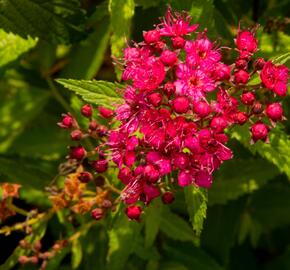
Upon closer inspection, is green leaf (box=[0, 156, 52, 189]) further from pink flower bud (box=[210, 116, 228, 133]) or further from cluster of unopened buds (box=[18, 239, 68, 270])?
pink flower bud (box=[210, 116, 228, 133])

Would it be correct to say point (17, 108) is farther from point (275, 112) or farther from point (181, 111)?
point (275, 112)

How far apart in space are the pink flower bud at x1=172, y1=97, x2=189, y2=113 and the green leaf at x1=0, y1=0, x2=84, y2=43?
3.70 feet

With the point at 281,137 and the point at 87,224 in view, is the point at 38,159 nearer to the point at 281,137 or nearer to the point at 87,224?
the point at 87,224

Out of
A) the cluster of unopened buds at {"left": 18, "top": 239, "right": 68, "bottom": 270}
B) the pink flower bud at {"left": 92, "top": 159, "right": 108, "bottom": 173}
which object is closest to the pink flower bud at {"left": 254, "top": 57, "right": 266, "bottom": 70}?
the pink flower bud at {"left": 92, "top": 159, "right": 108, "bottom": 173}

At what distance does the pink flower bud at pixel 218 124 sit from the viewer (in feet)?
7.18

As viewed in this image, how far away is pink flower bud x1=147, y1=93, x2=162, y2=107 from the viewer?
7.28 feet

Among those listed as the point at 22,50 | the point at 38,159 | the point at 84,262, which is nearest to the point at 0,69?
the point at 22,50

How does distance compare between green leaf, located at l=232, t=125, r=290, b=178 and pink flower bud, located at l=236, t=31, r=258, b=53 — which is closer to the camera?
pink flower bud, located at l=236, t=31, r=258, b=53

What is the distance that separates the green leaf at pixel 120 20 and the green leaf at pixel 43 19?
0.42 m

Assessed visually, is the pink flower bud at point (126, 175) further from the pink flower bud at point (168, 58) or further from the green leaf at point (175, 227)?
the green leaf at point (175, 227)

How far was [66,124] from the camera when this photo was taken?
2.54m

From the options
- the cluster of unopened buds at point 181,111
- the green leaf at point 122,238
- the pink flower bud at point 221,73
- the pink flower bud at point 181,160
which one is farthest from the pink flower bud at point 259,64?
the green leaf at point 122,238

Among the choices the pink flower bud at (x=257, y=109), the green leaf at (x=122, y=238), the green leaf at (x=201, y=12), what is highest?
the green leaf at (x=201, y=12)

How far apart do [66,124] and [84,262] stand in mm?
1261
